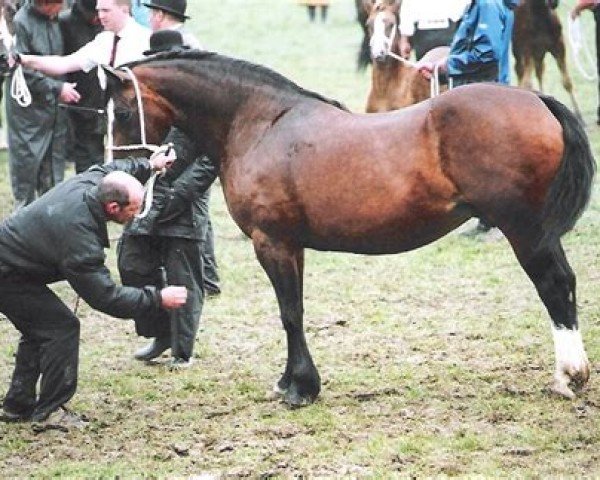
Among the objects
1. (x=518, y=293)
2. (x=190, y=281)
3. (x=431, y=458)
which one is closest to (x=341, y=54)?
(x=518, y=293)

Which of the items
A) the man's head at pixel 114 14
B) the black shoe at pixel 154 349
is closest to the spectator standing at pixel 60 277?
the black shoe at pixel 154 349

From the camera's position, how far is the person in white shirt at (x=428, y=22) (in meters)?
10.9

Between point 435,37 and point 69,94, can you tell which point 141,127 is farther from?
point 435,37

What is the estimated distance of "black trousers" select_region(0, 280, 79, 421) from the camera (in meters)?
6.43

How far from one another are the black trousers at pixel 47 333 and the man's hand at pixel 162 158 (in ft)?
2.66

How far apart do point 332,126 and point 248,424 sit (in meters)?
1.50

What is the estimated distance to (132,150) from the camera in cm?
682

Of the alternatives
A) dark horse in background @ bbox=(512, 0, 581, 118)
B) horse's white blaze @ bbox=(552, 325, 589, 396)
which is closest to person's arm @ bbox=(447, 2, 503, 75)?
horse's white blaze @ bbox=(552, 325, 589, 396)

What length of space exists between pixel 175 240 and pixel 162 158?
0.90 metres

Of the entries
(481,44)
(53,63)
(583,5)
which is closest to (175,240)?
(53,63)

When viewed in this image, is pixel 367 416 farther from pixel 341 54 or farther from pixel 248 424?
pixel 341 54

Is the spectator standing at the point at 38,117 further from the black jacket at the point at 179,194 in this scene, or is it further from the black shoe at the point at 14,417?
the black shoe at the point at 14,417

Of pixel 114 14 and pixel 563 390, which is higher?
pixel 114 14

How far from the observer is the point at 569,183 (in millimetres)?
6387
